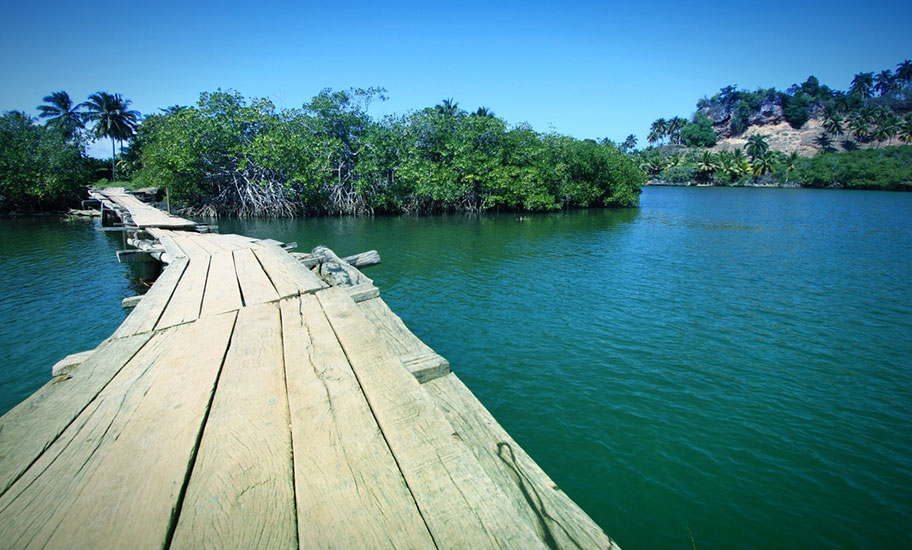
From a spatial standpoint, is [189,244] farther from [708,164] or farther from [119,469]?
[708,164]

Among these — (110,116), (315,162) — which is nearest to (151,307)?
(315,162)

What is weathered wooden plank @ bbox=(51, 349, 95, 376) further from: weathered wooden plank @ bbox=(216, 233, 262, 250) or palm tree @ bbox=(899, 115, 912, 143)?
palm tree @ bbox=(899, 115, 912, 143)

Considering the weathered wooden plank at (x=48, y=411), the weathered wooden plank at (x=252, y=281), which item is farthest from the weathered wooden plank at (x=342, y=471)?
the weathered wooden plank at (x=252, y=281)

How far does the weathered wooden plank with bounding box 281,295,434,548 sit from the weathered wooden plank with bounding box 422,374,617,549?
21.3 inches

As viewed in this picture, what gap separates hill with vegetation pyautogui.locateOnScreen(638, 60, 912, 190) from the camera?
8969cm

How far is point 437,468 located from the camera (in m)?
2.13

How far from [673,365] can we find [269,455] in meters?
7.52

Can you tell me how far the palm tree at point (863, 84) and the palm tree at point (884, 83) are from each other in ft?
8.16

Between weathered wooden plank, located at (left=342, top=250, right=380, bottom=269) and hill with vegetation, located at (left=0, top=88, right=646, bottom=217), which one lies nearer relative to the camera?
weathered wooden plank, located at (left=342, top=250, right=380, bottom=269)

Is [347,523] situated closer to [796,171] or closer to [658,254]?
[658,254]

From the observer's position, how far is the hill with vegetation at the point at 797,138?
3531 inches

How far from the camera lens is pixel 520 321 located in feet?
32.7

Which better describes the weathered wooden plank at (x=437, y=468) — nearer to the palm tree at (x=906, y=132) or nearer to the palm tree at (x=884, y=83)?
the palm tree at (x=906, y=132)

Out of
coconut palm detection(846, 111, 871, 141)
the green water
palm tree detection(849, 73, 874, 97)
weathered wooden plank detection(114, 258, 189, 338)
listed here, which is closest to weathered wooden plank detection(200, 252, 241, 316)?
weathered wooden plank detection(114, 258, 189, 338)
